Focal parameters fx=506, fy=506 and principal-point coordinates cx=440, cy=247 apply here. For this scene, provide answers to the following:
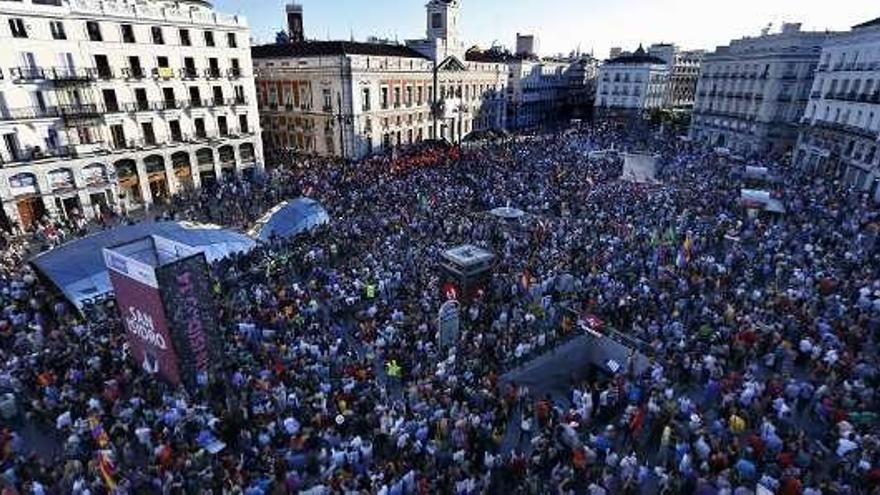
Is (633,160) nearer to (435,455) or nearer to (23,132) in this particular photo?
(435,455)

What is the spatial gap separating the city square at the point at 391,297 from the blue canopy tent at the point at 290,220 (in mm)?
161

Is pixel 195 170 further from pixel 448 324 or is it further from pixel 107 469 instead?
pixel 107 469

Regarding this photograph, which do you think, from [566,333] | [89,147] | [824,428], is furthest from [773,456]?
[89,147]

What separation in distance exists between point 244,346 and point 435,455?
310 inches

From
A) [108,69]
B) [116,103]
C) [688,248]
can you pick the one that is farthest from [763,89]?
[108,69]

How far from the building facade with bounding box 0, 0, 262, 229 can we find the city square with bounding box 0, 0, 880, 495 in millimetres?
176

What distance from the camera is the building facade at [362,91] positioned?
48062 mm

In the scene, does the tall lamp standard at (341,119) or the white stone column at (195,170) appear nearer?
the white stone column at (195,170)

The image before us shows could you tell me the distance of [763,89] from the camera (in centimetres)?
5591

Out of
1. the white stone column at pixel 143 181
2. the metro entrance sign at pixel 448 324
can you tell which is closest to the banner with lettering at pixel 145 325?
the metro entrance sign at pixel 448 324

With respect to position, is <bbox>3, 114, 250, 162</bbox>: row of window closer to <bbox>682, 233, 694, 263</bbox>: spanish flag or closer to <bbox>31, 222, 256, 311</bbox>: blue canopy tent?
<bbox>31, 222, 256, 311</bbox>: blue canopy tent

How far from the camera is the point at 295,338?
17.1 metres

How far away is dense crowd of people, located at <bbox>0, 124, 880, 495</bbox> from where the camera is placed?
12031 millimetres

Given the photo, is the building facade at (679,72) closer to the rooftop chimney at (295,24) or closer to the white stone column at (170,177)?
the rooftop chimney at (295,24)
